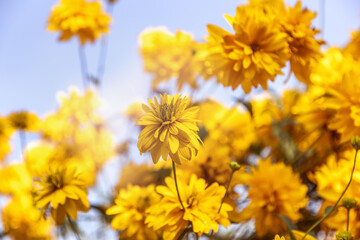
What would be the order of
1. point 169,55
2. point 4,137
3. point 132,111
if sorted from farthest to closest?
point 132,111 → point 4,137 → point 169,55

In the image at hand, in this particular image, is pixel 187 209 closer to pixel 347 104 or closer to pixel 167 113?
pixel 167 113

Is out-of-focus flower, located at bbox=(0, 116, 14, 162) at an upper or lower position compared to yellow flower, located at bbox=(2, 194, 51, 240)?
upper

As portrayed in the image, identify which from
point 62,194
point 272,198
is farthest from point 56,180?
point 272,198

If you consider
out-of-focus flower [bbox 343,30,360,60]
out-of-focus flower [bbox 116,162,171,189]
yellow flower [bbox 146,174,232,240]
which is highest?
out-of-focus flower [bbox 343,30,360,60]

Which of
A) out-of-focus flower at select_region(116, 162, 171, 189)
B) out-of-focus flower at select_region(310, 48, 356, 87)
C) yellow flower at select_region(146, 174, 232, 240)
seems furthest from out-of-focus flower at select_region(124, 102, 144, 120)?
yellow flower at select_region(146, 174, 232, 240)

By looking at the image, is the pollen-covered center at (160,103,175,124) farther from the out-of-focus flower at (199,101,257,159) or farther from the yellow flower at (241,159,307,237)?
the out-of-focus flower at (199,101,257,159)

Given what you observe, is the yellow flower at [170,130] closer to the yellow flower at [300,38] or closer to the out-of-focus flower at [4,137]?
the yellow flower at [300,38]

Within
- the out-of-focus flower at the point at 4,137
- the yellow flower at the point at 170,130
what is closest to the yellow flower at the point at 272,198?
the yellow flower at the point at 170,130
